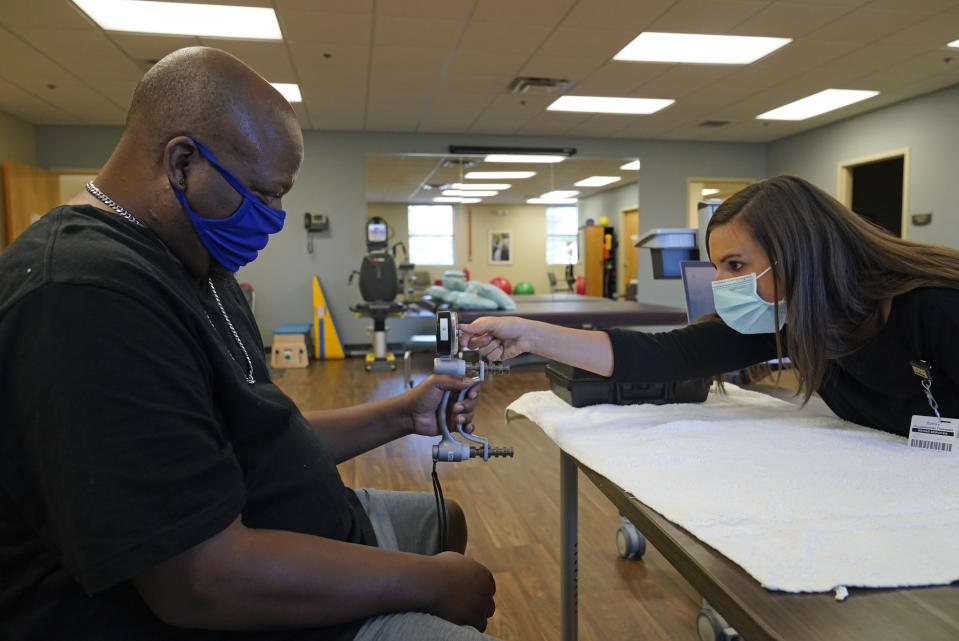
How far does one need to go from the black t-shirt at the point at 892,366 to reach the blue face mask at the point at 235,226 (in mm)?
770

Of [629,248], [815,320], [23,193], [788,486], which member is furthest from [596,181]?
[788,486]

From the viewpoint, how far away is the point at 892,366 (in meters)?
1.10

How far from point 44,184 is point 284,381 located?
3.56 metres

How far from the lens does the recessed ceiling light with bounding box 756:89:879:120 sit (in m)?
5.77

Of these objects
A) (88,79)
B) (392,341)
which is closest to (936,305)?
(88,79)

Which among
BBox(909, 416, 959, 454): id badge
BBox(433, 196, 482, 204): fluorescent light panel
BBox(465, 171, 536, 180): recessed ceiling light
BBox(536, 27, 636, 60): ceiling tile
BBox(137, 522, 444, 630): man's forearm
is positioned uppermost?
BBox(536, 27, 636, 60): ceiling tile

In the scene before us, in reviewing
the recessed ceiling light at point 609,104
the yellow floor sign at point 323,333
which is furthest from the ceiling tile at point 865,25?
the yellow floor sign at point 323,333

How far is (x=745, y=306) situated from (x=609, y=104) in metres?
5.21

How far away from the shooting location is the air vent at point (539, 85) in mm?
5141

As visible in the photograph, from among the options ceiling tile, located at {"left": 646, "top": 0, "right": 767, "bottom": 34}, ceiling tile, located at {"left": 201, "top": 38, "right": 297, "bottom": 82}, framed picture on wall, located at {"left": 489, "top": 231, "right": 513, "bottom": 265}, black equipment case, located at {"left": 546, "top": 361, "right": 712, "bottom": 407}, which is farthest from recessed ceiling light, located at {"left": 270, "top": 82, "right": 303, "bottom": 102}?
black equipment case, located at {"left": 546, "top": 361, "right": 712, "bottom": 407}

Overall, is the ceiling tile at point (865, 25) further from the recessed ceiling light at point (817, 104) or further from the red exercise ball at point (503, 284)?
the red exercise ball at point (503, 284)

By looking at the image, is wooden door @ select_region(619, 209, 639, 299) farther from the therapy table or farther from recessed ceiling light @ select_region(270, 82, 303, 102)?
the therapy table

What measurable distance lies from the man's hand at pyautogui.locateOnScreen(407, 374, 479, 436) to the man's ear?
60cm

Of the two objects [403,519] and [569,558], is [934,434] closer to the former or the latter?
[569,558]
